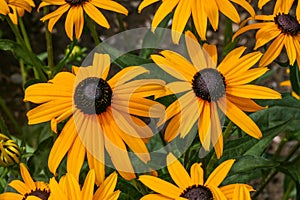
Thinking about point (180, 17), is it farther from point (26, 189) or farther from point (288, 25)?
point (26, 189)

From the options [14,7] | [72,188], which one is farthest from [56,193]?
[14,7]

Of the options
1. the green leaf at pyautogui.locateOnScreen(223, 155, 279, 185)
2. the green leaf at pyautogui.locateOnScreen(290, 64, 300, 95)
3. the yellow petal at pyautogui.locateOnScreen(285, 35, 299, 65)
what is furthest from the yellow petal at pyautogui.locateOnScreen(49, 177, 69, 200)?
the green leaf at pyautogui.locateOnScreen(290, 64, 300, 95)

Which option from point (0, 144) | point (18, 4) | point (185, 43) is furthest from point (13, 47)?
point (185, 43)

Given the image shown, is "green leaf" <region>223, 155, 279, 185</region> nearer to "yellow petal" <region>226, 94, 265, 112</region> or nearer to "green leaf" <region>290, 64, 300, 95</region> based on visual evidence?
"yellow petal" <region>226, 94, 265, 112</region>

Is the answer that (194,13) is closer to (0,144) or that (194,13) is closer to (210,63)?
(210,63)

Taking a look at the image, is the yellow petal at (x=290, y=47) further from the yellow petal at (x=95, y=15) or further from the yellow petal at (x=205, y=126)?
the yellow petal at (x=95, y=15)

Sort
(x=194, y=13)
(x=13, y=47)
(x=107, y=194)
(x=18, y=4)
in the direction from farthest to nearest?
(x=13, y=47) < (x=18, y=4) < (x=194, y=13) < (x=107, y=194)

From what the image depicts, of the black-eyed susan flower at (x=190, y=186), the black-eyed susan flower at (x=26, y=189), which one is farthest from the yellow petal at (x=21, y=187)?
the black-eyed susan flower at (x=190, y=186)
